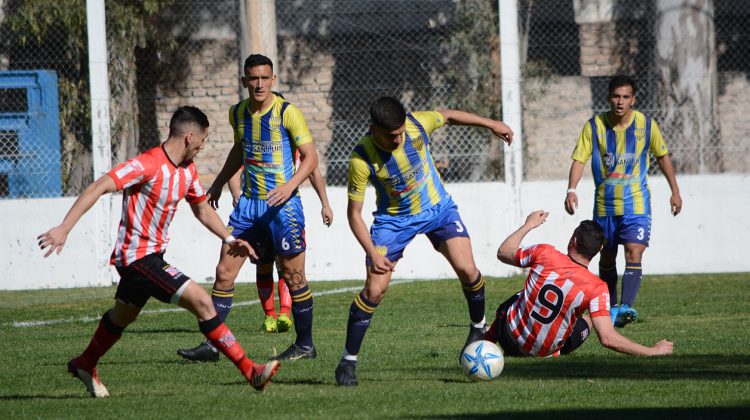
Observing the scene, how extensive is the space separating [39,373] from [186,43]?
30.3 feet

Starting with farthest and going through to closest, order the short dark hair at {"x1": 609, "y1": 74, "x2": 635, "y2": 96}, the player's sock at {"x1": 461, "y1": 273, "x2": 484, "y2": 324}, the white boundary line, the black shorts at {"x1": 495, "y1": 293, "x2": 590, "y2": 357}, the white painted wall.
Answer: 1. the white painted wall
2. the white boundary line
3. the short dark hair at {"x1": 609, "y1": 74, "x2": 635, "y2": 96}
4. the player's sock at {"x1": 461, "y1": 273, "x2": 484, "y2": 324}
5. the black shorts at {"x1": 495, "y1": 293, "x2": 590, "y2": 357}

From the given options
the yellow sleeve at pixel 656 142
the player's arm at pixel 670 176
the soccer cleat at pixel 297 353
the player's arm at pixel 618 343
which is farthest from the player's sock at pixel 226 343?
the player's arm at pixel 670 176

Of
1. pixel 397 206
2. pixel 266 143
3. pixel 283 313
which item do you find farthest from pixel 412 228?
A: pixel 283 313

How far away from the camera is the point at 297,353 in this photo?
836cm

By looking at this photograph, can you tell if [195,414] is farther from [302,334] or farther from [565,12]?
[565,12]

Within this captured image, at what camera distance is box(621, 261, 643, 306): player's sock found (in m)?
10.3

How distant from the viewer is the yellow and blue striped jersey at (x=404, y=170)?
7469 millimetres

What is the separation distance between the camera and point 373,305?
7258 mm

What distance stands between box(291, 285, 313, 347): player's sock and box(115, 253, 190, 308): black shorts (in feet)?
6.10

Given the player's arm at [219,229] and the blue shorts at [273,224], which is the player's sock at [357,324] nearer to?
the player's arm at [219,229]

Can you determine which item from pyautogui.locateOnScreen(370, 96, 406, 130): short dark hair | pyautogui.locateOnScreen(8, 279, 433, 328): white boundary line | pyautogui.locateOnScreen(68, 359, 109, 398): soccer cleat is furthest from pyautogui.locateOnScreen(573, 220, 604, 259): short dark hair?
pyautogui.locateOnScreen(8, 279, 433, 328): white boundary line

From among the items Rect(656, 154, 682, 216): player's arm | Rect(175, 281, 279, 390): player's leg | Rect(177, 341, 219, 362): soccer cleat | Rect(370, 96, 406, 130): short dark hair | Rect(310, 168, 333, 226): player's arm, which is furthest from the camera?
Rect(656, 154, 682, 216): player's arm

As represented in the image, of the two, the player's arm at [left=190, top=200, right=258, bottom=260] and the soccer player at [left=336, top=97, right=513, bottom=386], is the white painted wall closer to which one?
the soccer player at [left=336, top=97, right=513, bottom=386]

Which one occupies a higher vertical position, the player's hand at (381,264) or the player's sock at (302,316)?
the player's hand at (381,264)
